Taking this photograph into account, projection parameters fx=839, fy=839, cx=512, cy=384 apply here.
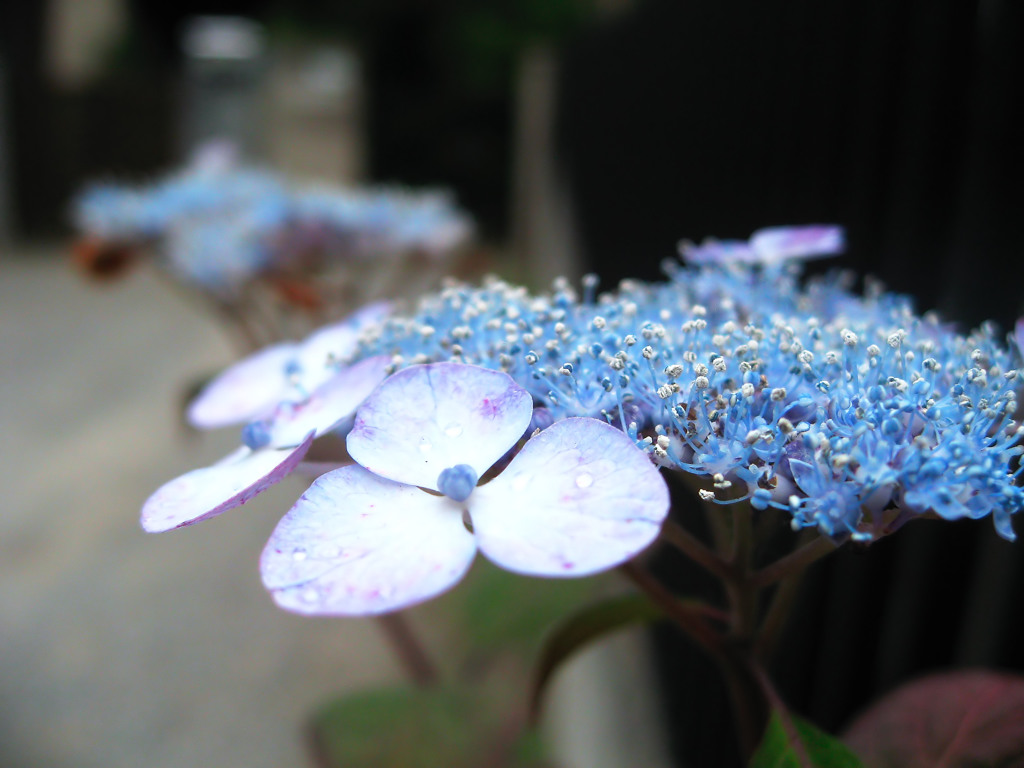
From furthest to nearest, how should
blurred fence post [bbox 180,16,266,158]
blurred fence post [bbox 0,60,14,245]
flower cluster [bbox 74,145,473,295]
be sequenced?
blurred fence post [bbox 180,16,266,158] → blurred fence post [bbox 0,60,14,245] → flower cluster [bbox 74,145,473,295]

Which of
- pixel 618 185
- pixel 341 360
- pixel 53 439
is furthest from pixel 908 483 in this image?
pixel 53 439

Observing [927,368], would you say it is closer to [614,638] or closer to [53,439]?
[614,638]

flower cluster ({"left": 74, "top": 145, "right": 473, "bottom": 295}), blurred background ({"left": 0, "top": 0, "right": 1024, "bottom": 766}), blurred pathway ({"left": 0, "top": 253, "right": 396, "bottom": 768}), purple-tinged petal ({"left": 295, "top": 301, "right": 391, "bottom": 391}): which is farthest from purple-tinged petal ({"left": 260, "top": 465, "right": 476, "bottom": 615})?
blurred pathway ({"left": 0, "top": 253, "right": 396, "bottom": 768})

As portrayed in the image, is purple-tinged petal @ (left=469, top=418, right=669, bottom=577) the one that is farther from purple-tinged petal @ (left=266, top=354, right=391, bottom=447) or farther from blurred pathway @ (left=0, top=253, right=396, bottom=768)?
blurred pathway @ (left=0, top=253, right=396, bottom=768)

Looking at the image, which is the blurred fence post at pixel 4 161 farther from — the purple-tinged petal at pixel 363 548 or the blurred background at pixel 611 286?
the purple-tinged petal at pixel 363 548

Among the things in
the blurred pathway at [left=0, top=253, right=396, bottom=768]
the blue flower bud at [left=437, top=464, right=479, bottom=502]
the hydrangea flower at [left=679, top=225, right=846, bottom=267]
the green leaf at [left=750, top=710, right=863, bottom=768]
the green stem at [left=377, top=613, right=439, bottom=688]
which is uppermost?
the hydrangea flower at [left=679, top=225, right=846, bottom=267]

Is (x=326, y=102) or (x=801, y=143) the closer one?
(x=801, y=143)
